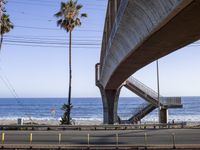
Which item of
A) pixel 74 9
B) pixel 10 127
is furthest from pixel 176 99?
pixel 10 127

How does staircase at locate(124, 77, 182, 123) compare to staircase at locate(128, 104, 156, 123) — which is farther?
staircase at locate(128, 104, 156, 123)

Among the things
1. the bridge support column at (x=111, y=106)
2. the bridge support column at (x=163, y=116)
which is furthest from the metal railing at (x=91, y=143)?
the bridge support column at (x=111, y=106)

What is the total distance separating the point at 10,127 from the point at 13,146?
1640cm

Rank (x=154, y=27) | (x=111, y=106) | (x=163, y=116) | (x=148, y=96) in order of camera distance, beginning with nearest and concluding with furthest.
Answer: (x=154, y=27), (x=163, y=116), (x=148, y=96), (x=111, y=106)

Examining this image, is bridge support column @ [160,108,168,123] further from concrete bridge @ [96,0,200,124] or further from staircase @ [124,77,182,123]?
concrete bridge @ [96,0,200,124]

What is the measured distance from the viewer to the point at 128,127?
37000 mm

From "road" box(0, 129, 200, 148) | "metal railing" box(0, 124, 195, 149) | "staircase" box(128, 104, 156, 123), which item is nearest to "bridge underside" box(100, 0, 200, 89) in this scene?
"metal railing" box(0, 124, 195, 149)

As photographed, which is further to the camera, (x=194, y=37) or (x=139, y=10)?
(x=194, y=37)

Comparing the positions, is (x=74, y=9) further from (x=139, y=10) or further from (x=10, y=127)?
(x=139, y=10)

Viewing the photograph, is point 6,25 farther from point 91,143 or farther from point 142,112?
point 91,143

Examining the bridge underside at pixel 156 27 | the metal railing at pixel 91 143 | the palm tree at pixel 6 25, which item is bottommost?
the metal railing at pixel 91 143

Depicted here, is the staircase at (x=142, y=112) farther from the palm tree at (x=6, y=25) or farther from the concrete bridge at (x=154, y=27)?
the concrete bridge at (x=154, y=27)

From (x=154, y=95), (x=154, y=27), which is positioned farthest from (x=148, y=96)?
(x=154, y=27)

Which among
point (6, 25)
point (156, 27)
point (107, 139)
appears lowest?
point (107, 139)
